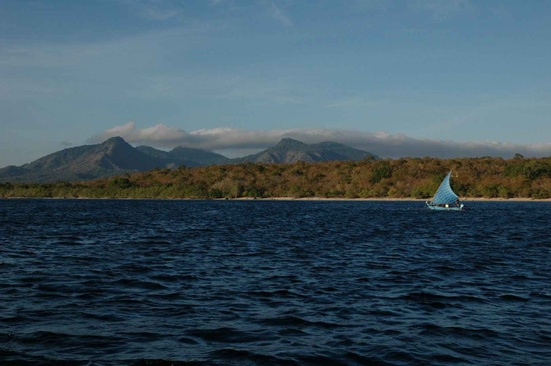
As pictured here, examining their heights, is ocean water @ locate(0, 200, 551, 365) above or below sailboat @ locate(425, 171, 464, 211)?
below

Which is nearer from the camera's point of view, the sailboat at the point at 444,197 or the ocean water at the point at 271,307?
the ocean water at the point at 271,307

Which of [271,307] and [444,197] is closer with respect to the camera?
[271,307]

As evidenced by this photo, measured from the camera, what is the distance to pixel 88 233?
5347 cm

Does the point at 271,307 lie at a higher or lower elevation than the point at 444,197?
lower

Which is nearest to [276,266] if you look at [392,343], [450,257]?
[450,257]

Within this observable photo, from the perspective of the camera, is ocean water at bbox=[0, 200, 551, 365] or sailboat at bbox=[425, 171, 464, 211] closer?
ocean water at bbox=[0, 200, 551, 365]

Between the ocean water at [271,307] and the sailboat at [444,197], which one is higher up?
the sailboat at [444,197]

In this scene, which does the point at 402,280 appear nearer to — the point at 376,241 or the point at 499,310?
the point at 499,310

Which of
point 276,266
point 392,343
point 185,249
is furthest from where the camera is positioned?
point 185,249

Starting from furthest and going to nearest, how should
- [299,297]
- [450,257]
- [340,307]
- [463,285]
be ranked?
[450,257], [463,285], [299,297], [340,307]

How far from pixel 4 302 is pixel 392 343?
45.3ft

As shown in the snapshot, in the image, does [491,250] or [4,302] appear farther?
[491,250]

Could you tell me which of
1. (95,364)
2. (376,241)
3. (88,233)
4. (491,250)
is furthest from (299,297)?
(88,233)

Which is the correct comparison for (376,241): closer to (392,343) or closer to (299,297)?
(299,297)
